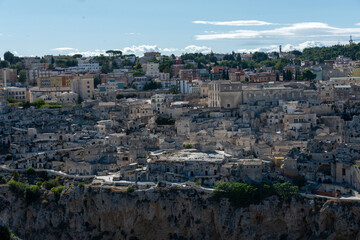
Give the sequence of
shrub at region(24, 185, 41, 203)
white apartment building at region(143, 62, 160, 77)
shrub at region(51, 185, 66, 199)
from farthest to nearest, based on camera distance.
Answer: white apartment building at region(143, 62, 160, 77)
shrub at region(24, 185, 41, 203)
shrub at region(51, 185, 66, 199)

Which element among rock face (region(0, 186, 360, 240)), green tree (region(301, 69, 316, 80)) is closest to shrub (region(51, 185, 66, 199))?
rock face (region(0, 186, 360, 240))

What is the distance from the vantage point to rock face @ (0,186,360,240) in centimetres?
3359

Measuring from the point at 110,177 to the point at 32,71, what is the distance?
142ft

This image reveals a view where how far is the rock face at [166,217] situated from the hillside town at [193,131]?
1.23 m

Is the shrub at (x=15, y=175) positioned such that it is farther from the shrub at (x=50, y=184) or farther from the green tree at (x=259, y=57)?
the green tree at (x=259, y=57)

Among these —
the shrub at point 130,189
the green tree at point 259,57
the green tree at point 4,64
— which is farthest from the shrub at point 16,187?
the green tree at point 259,57

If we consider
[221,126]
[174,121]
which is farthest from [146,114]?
[221,126]

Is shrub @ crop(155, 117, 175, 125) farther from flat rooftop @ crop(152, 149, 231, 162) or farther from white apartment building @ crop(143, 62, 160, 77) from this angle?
white apartment building @ crop(143, 62, 160, 77)

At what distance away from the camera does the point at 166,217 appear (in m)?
35.9

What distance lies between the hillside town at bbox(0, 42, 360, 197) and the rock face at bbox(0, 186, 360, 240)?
1.23 m

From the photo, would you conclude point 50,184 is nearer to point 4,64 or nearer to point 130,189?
point 130,189

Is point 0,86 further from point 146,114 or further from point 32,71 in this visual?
point 146,114

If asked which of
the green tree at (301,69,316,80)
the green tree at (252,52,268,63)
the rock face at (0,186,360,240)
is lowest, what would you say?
the rock face at (0,186,360,240)

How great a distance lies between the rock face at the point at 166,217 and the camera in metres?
33.6
